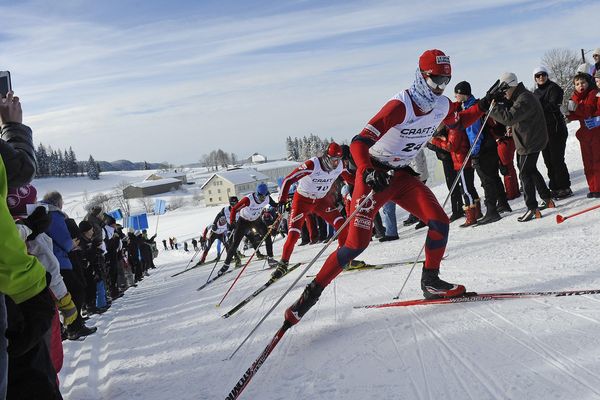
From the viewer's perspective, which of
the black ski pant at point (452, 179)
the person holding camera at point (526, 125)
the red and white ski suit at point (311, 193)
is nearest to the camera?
the person holding camera at point (526, 125)

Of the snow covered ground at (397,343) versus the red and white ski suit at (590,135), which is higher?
the red and white ski suit at (590,135)

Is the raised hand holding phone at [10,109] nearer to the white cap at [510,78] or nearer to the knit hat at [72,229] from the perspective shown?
the knit hat at [72,229]

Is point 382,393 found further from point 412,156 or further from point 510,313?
point 412,156

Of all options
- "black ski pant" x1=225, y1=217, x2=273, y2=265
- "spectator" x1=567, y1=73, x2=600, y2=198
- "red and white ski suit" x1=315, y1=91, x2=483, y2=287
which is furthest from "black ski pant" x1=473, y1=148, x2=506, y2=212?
"black ski pant" x1=225, y1=217, x2=273, y2=265

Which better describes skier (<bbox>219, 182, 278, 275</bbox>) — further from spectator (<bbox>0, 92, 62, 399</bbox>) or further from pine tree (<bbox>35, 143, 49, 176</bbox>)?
pine tree (<bbox>35, 143, 49, 176</bbox>)

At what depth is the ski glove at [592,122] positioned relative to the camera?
6750 mm

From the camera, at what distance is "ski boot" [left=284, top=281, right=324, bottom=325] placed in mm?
3590

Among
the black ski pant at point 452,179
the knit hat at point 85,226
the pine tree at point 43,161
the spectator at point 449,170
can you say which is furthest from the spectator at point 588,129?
the pine tree at point 43,161

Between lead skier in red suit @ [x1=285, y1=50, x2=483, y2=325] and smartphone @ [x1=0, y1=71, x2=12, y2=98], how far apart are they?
7.73 ft

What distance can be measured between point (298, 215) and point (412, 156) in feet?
12.7

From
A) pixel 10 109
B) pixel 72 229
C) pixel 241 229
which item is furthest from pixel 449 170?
pixel 10 109

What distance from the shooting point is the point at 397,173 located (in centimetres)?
423

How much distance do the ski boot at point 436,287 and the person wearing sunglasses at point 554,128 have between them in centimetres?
471

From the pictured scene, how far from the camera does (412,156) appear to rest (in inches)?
168
